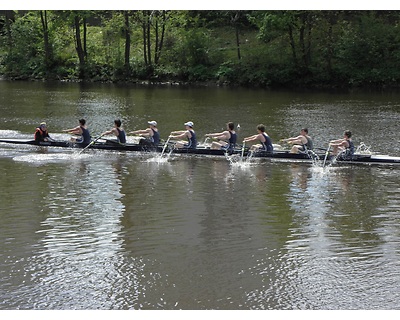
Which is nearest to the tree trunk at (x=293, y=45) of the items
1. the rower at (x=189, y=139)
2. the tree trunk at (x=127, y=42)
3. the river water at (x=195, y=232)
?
the tree trunk at (x=127, y=42)

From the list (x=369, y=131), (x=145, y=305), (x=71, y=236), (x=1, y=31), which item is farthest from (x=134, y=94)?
(x=145, y=305)

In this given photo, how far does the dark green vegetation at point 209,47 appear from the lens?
54.7 m

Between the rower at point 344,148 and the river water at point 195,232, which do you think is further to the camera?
the rower at point 344,148

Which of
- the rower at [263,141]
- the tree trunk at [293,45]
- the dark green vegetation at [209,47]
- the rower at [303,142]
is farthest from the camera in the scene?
the tree trunk at [293,45]

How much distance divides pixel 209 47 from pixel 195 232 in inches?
1733

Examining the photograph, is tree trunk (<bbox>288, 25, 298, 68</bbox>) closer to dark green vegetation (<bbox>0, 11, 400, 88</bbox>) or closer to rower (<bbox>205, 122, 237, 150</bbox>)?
dark green vegetation (<bbox>0, 11, 400, 88</bbox>)

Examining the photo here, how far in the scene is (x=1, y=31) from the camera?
7038 centimetres

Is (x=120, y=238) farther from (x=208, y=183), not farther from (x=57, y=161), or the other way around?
(x=57, y=161)

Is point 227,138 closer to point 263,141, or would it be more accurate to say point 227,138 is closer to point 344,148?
point 263,141

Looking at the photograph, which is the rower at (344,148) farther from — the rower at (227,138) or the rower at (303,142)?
the rower at (227,138)

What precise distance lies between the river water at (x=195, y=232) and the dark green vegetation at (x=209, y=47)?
78.2 feet

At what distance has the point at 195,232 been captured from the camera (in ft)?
57.1

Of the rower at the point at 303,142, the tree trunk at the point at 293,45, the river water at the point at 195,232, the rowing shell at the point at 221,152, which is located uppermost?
the tree trunk at the point at 293,45

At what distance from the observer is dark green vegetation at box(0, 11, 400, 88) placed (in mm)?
54656
